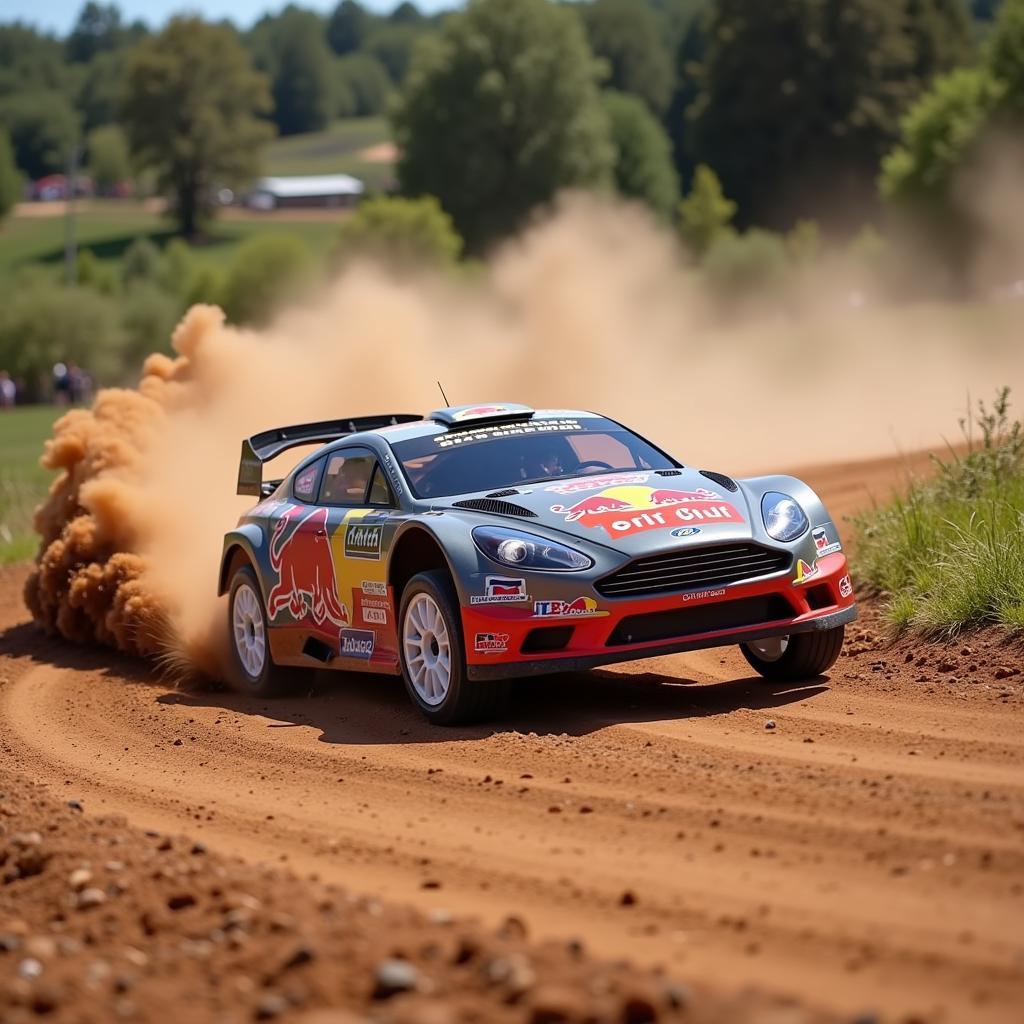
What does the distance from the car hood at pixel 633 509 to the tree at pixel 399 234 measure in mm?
66966

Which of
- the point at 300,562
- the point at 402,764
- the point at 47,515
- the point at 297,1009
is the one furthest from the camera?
the point at 47,515

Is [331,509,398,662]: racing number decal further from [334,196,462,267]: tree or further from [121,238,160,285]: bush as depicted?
[121,238,160,285]: bush

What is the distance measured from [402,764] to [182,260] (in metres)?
98.9

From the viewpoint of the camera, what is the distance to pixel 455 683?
8812 mm

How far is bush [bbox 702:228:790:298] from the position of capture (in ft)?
226

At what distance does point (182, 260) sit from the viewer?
10394 cm

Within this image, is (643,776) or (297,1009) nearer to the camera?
(297,1009)

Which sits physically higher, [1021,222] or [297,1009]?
[1021,222]

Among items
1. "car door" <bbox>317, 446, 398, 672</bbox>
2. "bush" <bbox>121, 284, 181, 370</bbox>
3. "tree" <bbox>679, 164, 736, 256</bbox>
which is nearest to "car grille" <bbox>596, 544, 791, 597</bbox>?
"car door" <bbox>317, 446, 398, 672</bbox>

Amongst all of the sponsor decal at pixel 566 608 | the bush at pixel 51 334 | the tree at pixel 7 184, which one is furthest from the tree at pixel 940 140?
the tree at pixel 7 184

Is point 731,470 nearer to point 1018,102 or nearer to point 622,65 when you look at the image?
point 1018,102

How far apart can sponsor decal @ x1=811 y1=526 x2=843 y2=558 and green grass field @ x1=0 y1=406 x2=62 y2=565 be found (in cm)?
1060

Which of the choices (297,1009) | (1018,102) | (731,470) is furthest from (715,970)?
(1018,102)

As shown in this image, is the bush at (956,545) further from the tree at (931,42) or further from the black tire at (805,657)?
the tree at (931,42)
